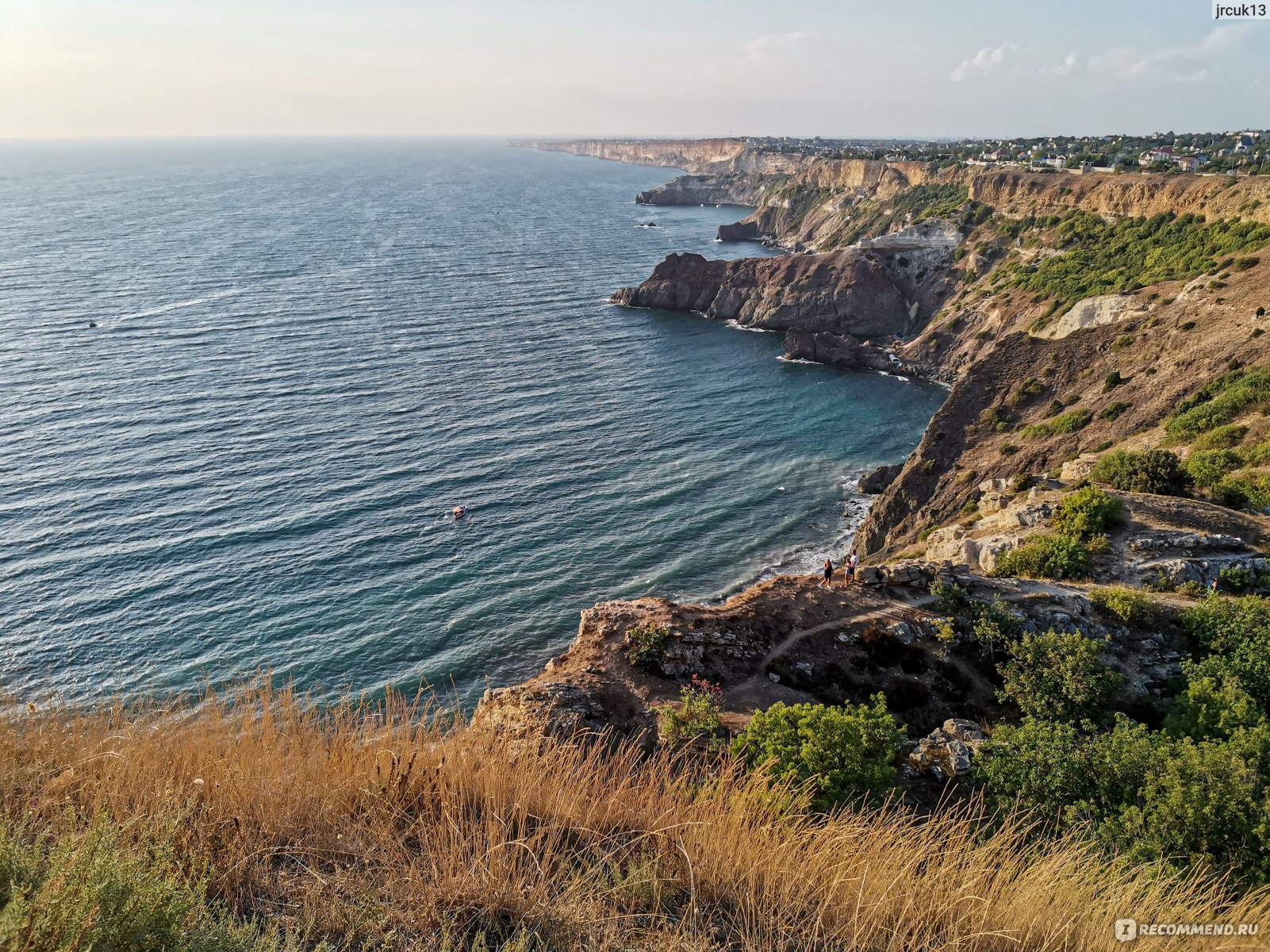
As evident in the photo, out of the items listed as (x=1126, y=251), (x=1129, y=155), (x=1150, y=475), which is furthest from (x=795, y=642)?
(x=1129, y=155)

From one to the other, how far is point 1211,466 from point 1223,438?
5.13 meters

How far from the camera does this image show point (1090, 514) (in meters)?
28.5

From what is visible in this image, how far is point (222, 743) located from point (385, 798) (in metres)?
2.35

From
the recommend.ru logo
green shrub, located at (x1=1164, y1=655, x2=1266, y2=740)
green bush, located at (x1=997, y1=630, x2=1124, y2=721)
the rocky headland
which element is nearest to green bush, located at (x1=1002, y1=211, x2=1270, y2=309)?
the rocky headland

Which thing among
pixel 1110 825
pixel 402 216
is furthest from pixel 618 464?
pixel 402 216

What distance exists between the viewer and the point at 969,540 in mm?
31922

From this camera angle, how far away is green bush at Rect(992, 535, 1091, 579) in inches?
1053

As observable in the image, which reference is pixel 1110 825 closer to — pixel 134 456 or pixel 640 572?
pixel 640 572

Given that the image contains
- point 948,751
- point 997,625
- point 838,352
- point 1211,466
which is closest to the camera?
point 948,751

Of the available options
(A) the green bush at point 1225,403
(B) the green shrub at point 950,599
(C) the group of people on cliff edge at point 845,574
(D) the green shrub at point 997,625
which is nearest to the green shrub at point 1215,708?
(D) the green shrub at point 997,625

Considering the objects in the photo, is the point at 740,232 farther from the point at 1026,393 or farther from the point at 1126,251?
the point at 1026,393

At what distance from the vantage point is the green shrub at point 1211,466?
3191cm

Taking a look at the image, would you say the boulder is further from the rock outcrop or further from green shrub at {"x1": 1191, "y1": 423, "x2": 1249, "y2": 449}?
the rock outcrop

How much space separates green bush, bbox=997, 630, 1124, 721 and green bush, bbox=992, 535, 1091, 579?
6606mm
